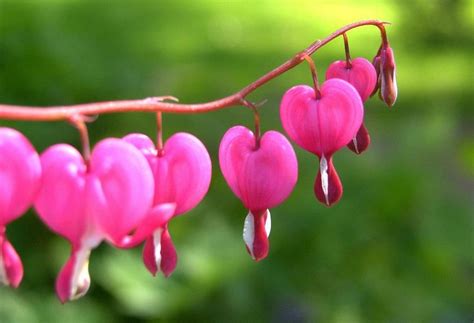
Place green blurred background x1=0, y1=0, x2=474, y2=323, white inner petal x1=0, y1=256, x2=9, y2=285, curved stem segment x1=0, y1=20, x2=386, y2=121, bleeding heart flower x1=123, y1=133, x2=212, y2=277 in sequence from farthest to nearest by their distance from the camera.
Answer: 1. green blurred background x1=0, y1=0, x2=474, y2=323
2. bleeding heart flower x1=123, y1=133, x2=212, y2=277
3. white inner petal x1=0, y1=256, x2=9, y2=285
4. curved stem segment x1=0, y1=20, x2=386, y2=121

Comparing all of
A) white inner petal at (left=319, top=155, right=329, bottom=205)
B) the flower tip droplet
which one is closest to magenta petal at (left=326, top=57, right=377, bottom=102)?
white inner petal at (left=319, top=155, right=329, bottom=205)

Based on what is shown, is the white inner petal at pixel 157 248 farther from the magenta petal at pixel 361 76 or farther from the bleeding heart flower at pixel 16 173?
the magenta petal at pixel 361 76

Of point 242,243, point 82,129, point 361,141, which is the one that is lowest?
point 242,243

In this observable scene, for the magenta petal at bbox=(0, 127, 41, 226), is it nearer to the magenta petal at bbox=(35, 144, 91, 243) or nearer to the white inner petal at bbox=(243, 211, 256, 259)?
the magenta petal at bbox=(35, 144, 91, 243)

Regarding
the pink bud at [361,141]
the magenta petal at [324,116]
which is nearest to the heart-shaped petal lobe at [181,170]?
the magenta petal at [324,116]

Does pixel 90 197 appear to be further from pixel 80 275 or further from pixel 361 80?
pixel 361 80

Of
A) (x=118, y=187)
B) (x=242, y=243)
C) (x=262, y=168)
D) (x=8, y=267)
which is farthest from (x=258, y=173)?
(x=242, y=243)

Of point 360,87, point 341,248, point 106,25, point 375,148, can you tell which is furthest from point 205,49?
point 360,87
